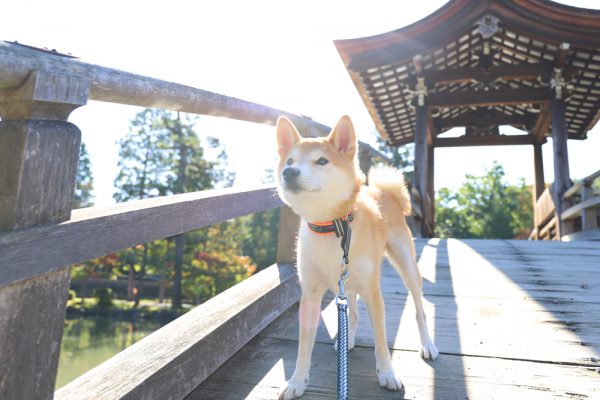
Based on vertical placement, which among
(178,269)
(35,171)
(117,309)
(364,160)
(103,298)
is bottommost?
(117,309)

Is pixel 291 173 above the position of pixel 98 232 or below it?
above

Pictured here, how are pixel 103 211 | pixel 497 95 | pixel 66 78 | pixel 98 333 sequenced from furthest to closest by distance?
pixel 98 333, pixel 497 95, pixel 103 211, pixel 66 78

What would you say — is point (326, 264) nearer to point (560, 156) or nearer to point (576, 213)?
point (576, 213)

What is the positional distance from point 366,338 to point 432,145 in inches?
480

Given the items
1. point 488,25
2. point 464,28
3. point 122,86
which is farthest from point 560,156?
point 122,86

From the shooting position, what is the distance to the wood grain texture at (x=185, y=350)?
1576 mm

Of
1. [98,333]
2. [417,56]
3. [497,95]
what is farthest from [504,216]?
[98,333]

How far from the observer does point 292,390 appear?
2014 mm

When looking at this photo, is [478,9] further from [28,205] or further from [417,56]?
[28,205]

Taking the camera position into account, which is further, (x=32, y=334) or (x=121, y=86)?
(x=121, y=86)

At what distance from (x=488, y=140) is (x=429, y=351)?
12.5 m

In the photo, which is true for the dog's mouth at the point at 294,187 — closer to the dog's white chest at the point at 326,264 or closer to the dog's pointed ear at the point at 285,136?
the dog's white chest at the point at 326,264

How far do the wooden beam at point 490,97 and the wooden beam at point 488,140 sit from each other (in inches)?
138

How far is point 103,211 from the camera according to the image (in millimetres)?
1467
